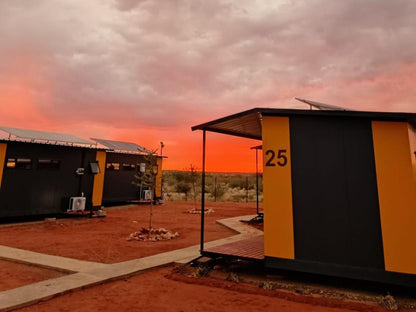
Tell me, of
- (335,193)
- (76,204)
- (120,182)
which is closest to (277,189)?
(335,193)

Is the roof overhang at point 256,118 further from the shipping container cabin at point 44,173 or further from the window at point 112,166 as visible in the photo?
the window at point 112,166

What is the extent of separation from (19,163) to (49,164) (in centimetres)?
146

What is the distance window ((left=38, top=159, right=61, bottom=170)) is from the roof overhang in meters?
11.8

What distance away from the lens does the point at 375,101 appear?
1445 centimetres

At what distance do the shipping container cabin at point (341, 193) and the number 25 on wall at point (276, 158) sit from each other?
2 cm

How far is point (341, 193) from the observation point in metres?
5.10

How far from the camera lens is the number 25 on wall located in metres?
5.62

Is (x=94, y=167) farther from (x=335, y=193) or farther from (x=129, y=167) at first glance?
(x=335, y=193)

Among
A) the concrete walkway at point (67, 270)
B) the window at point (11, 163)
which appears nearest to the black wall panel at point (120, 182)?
the window at point (11, 163)

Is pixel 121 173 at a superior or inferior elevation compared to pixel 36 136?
inferior

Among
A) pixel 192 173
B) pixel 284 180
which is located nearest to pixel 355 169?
pixel 284 180

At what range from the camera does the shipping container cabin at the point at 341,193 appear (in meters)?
4.63

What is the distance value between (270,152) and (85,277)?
190 inches

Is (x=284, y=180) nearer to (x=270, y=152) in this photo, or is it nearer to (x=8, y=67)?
(x=270, y=152)
